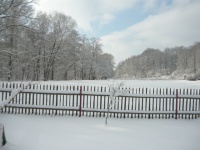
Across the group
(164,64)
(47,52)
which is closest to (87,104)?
(47,52)

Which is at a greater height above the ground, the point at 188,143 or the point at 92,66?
the point at 92,66

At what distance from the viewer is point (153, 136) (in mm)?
8336

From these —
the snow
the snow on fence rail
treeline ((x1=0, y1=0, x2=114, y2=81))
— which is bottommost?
the snow

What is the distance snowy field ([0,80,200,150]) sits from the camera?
7018mm

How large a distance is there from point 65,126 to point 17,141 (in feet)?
8.08

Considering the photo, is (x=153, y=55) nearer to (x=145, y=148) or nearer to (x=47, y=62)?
(x=47, y=62)

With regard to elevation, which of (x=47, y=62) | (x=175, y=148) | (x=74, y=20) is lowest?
(x=175, y=148)

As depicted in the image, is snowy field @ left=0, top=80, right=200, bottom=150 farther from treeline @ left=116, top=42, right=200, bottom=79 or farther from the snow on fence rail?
treeline @ left=116, top=42, right=200, bottom=79

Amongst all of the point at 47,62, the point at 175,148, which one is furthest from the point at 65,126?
the point at 47,62

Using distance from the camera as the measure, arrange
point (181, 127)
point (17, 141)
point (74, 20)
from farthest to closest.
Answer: point (74, 20) → point (181, 127) → point (17, 141)

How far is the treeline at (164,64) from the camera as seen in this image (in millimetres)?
96562

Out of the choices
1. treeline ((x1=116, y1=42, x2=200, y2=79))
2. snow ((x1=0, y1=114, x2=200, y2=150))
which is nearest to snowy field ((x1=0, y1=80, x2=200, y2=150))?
snow ((x1=0, y1=114, x2=200, y2=150))

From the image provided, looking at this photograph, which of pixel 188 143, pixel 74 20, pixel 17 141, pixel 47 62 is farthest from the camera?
pixel 74 20

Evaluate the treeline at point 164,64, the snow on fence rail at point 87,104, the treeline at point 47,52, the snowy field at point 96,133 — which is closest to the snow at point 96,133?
the snowy field at point 96,133
